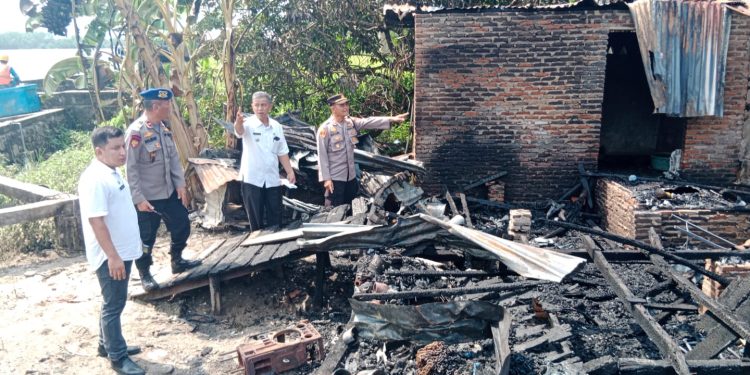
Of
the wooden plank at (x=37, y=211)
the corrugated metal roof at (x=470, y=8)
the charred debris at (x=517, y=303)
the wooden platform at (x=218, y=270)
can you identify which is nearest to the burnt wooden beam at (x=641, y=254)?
the charred debris at (x=517, y=303)

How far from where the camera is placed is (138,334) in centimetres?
521

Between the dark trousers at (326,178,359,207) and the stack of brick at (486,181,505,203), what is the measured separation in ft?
7.44

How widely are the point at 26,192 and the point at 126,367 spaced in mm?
5014

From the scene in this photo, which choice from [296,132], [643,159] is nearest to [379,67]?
[296,132]

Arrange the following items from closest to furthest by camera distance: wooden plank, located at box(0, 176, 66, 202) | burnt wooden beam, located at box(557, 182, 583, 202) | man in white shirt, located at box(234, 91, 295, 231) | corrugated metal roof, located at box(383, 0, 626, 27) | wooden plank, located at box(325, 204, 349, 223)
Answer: man in white shirt, located at box(234, 91, 295, 231)
wooden plank, located at box(325, 204, 349, 223)
corrugated metal roof, located at box(383, 0, 626, 27)
wooden plank, located at box(0, 176, 66, 202)
burnt wooden beam, located at box(557, 182, 583, 202)

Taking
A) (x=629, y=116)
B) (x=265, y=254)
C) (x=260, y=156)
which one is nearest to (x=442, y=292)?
(x=265, y=254)

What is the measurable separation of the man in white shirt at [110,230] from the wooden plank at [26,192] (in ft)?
13.6

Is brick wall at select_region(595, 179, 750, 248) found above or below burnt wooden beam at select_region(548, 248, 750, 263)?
below

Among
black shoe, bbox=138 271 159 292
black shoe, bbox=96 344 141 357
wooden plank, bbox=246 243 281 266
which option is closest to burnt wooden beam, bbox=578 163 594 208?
wooden plank, bbox=246 243 281 266

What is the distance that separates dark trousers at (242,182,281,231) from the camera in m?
6.41

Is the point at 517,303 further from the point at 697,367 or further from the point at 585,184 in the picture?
the point at 585,184

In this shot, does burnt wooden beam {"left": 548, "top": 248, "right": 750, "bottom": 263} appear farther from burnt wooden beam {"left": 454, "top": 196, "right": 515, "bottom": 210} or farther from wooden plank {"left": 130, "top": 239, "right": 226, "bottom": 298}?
wooden plank {"left": 130, "top": 239, "right": 226, "bottom": 298}

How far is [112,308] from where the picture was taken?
4.36 m

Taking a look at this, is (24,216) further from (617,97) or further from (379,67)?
(617,97)
